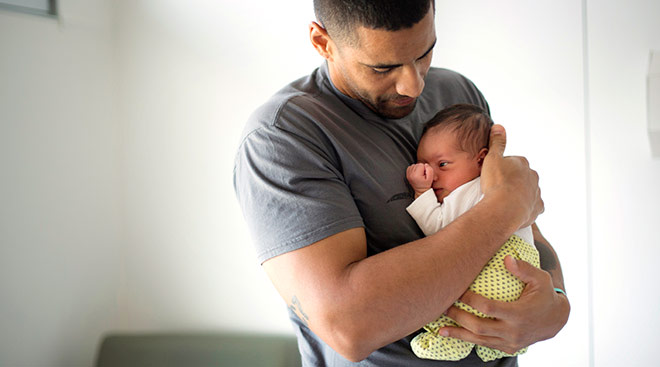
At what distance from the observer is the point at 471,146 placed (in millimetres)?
1275

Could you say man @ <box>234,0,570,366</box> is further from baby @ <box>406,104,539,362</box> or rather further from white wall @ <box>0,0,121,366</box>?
white wall @ <box>0,0,121,366</box>

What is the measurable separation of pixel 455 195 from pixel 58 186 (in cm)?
182

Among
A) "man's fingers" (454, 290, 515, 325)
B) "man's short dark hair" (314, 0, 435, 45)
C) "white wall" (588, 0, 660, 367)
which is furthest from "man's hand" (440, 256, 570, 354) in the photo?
"white wall" (588, 0, 660, 367)

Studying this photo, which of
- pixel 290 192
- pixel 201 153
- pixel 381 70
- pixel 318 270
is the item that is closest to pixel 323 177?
pixel 290 192

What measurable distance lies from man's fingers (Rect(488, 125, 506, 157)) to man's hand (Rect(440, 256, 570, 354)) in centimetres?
28

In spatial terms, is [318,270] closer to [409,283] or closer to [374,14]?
[409,283]

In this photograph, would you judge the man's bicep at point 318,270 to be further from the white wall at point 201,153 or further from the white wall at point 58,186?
the white wall at point 58,186

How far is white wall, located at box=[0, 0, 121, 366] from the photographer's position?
6.95 ft

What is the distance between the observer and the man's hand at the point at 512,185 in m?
1.08

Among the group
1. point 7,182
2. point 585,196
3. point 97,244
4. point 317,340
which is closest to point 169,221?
point 97,244

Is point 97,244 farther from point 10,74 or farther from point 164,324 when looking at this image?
point 10,74

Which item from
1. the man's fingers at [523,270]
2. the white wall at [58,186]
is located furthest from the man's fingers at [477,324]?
the white wall at [58,186]

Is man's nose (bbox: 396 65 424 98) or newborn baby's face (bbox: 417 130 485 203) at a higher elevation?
man's nose (bbox: 396 65 424 98)

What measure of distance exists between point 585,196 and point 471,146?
1075 mm
